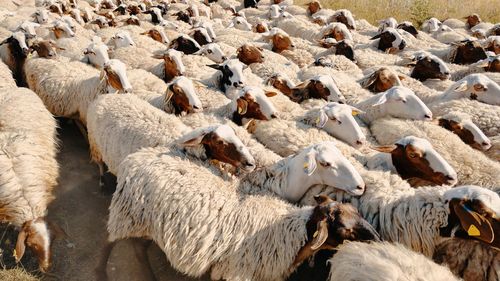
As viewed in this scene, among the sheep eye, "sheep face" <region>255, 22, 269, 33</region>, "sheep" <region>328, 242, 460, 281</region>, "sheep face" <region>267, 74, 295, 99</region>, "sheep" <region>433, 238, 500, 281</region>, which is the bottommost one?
"sheep face" <region>255, 22, 269, 33</region>

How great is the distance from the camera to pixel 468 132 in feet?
14.8

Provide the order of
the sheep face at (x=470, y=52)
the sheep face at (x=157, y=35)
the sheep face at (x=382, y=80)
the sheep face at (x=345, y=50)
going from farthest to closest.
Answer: the sheep face at (x=157, y=35) → the sheep face at (x=345, y=50) → the sheep face at (x=470, y=52) → the sheep face at (x=382, y=80)

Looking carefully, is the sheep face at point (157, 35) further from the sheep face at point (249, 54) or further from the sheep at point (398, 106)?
the sheep at point (398, 106)

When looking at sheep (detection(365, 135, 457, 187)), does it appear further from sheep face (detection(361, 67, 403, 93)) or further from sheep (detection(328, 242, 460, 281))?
sheep face (detection(361, 67, 403, 93))

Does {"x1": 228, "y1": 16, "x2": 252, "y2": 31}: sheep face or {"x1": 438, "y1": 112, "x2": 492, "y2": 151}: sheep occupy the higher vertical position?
{"x1": 438, "y1": 112, "x2": 492, "y2": 151}: sheep

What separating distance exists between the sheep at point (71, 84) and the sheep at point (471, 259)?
13.8 ft

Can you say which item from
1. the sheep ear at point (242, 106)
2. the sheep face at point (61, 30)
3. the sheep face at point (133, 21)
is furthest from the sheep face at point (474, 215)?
the sheep face at point (133, 21)

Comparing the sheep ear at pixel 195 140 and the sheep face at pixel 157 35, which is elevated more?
the sheep ear at pixel 195 140

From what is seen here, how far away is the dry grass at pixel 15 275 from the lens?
3.09 metres

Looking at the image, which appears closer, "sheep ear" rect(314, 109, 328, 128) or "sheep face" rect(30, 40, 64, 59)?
"sheep ear" rect(314, 109, 328, 128)

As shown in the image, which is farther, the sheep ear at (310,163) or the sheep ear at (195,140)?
the sheep ear at (195,140)

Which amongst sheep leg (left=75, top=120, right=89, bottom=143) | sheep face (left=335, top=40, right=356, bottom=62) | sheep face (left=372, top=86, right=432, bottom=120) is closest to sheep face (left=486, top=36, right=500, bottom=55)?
sheep face (left=335, top=40, right=356, bottom=62)

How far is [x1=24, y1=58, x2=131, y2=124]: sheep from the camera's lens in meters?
5.29

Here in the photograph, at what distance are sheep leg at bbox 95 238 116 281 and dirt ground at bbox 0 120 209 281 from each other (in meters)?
0.03
